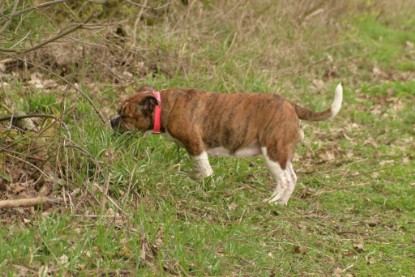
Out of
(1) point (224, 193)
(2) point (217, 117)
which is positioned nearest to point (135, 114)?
(2) point (217, 117)

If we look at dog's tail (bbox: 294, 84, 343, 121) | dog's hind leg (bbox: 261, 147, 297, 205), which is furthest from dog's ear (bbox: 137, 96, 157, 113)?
dog's tail (bbox: 294, 84, 343, 121)

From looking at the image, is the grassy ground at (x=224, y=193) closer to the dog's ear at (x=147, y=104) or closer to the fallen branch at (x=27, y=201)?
the fallen branch at (x=27, y=201)

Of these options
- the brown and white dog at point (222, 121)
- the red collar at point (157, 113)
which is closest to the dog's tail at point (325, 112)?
the brown and white dog at point (222, 121)

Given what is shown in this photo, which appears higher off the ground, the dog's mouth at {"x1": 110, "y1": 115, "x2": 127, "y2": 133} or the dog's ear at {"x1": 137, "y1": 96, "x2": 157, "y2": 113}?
the dog's ear at {"x1": 137, "y1": 96, "x2": 157, "y2": 113}

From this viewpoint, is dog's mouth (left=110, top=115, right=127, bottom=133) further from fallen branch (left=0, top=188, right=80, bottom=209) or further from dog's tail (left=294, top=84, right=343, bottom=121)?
dog's tail (left=294, top=84, right=343, bottom=121)

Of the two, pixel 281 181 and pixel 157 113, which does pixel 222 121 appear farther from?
pixel 281 181

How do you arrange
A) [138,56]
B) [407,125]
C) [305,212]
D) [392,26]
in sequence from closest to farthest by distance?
[305,212]
[138,56]
[407,125]
[392,26]

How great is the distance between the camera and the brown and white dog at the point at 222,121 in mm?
7680

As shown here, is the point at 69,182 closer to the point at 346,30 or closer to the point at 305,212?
the point at 305,212

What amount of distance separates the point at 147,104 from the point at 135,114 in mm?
166

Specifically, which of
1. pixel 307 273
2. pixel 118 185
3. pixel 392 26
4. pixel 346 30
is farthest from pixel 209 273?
pixel 392 26

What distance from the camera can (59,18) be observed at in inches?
409

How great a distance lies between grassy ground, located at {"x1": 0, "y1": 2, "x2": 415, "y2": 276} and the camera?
5.67m

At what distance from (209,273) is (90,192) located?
128 centimetres
